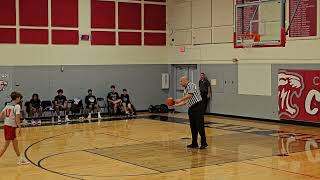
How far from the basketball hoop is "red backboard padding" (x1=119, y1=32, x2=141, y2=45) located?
18.8 feet

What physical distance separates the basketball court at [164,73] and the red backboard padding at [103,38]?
0.15ft

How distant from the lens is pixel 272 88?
2042 centimetres

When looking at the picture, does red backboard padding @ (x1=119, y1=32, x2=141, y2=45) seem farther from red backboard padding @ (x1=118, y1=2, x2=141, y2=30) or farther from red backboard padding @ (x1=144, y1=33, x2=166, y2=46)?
red backboard padding @ (x1=144, y1=33, x2=166, y2=46)

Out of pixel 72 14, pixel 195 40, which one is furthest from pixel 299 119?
pixel 72 14

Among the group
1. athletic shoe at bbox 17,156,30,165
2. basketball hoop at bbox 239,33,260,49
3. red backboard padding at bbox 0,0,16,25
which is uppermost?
red backboard padding at bbox 0,0,16,25

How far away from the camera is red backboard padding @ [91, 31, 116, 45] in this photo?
77.1 ft

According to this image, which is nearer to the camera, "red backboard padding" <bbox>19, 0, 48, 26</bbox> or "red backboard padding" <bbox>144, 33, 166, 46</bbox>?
"red backboard padding" <bbox>19, 0, 48, 26</bbox>

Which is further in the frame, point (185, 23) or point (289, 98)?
point (185, 23)

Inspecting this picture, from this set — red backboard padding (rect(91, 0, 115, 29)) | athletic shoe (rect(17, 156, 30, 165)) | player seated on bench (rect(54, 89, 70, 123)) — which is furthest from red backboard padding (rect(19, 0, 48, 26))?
athletic shoe (rect(17, 156, 30, 165))

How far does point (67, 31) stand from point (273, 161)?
13548mm

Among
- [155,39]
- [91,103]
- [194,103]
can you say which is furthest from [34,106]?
[194,103]

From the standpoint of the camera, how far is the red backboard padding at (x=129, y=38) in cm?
2440

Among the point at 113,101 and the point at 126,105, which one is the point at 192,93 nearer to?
the point at 113,101

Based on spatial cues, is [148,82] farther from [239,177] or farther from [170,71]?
[239,177]
